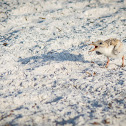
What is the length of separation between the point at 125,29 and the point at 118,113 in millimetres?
3866

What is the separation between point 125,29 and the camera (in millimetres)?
4848

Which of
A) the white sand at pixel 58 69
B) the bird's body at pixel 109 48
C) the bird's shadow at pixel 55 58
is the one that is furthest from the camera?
the bird's shadow at pixel 55 58

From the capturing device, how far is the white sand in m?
1.89

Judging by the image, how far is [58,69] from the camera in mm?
3059

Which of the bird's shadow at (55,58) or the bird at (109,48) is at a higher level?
the bird at (109,48)

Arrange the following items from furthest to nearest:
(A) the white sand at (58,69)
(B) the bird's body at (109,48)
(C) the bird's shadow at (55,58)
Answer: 1. (C) the bird's shadow at (55,58)
2. (B) the bird's body at (109,48)
3. (A) the white sand at (58,69)

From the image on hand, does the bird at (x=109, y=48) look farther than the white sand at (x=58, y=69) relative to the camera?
Yes

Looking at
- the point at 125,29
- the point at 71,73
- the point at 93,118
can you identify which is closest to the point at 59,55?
the point at 71,73

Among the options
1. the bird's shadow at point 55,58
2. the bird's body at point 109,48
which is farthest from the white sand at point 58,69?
the bird's body at point 109,48

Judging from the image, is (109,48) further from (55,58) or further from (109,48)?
(55,58)

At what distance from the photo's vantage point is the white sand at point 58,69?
74.4 inches

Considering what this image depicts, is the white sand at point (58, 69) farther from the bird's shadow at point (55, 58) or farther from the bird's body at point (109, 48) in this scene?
the bird's body at point (109, 48)

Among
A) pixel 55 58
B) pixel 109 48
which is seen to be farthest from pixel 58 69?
pixel 109 48

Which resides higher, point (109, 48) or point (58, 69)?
point (109, 48)
